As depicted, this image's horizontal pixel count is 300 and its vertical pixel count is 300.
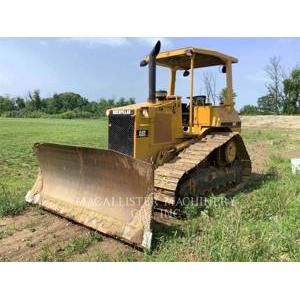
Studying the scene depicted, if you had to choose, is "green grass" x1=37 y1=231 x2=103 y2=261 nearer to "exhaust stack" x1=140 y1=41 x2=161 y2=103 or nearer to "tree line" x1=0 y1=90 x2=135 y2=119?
"exhaust stack" x1=140 y1=41 x2=161 y2=103

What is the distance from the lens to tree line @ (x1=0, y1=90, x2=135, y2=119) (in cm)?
6225

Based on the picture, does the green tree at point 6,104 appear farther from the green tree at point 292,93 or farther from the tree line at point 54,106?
the green tree at point 292,93

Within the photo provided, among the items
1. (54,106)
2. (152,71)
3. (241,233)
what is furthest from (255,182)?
(54,106)

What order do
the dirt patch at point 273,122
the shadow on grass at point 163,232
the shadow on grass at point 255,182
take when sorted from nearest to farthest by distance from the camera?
the shadow on grass at point 163,232 < the shadow on grass at point 255,182 < the dirt patch at point 273,122

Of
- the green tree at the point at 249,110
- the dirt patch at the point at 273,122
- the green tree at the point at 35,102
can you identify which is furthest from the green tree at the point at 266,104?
the green tree at the point at 35,102

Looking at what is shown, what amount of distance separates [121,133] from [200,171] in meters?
1.49

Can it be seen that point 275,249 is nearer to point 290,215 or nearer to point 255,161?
point 290,215

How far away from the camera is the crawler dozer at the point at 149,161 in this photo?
530cm

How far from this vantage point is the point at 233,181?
8016 millimetres

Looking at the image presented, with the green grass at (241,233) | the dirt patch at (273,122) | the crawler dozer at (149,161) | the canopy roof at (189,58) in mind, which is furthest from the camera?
the dirt patch at (273,122)

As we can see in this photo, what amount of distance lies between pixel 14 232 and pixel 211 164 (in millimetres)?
3764

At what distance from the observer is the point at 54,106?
7131 cm

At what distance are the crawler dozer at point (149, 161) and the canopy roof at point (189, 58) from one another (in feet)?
0.06

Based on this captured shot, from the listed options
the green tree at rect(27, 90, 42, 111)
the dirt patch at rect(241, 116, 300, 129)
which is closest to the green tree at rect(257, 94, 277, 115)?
the dirt patch at rect(241, 116, 300, 129)
